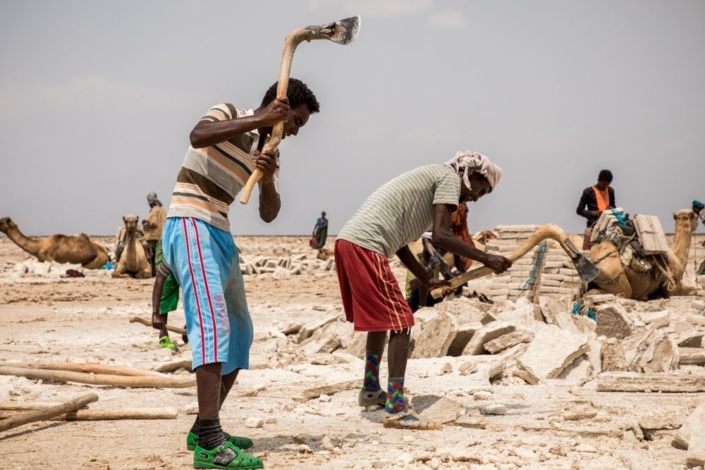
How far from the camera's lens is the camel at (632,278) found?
36.3ft

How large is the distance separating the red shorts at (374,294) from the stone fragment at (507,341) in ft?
6.96

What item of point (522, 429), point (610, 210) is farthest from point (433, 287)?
point (610, 210)

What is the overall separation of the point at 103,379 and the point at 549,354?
10.9 feet

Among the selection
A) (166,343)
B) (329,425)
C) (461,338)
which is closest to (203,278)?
(329,425)

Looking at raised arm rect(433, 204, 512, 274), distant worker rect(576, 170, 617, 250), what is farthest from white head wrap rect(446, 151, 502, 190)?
distant worker rect(576, 170, 617, 250)

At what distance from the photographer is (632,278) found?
11250 mm

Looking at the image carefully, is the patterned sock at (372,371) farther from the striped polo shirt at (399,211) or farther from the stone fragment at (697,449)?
the stone fragment at (697,449)

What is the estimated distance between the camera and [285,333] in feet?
28.5

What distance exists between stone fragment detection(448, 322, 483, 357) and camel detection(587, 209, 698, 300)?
16.6ft

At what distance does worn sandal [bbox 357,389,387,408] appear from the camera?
186 inches

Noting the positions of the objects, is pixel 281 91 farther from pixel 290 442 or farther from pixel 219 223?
pixel 290 442

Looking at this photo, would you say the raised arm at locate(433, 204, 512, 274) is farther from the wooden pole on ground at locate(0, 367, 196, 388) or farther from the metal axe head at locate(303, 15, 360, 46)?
the wooden pole on ground at locate(0, 367, 196, 388)

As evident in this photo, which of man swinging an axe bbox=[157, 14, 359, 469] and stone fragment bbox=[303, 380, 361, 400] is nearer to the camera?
man swinging an axe bbox=[157, 14, 359, 469]

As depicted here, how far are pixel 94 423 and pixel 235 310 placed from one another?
1408 millimetres
